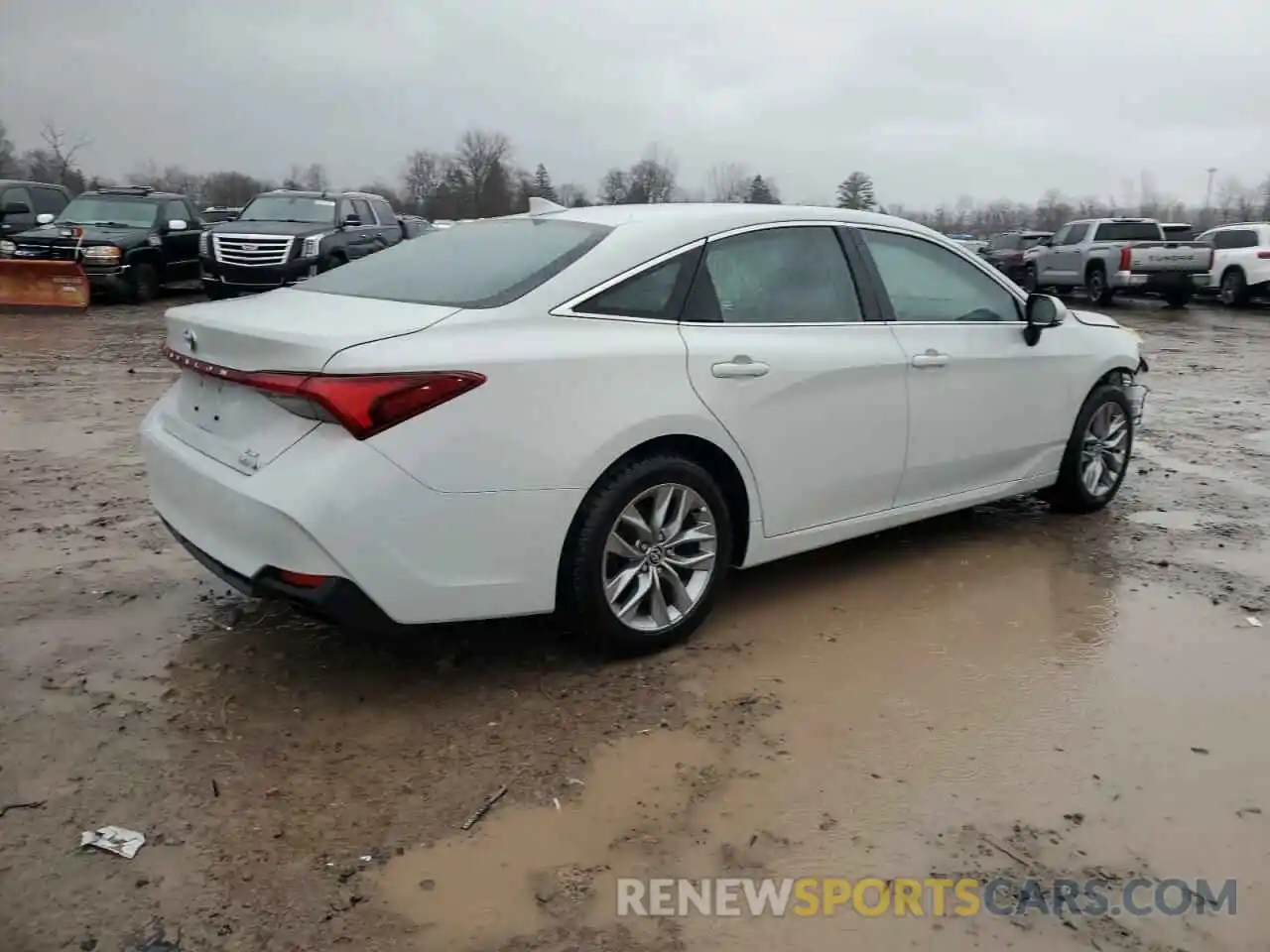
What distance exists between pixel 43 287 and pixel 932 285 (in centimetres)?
1496

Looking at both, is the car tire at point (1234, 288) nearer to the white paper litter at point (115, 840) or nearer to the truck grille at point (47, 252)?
the truck grille at point (47, 252)

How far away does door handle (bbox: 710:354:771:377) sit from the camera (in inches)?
150

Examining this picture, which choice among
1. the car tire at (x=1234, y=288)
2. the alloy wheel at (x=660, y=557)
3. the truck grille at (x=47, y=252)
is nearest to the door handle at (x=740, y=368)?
the alloy wheel at (x=660, y=557)

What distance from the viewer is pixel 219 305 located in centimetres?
384

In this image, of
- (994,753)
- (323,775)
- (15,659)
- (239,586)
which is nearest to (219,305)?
(239,586)

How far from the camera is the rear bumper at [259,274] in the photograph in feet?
49.7

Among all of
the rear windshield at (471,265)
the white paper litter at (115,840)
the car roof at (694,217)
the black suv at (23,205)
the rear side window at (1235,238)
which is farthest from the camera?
the rear side window at (1235,238)

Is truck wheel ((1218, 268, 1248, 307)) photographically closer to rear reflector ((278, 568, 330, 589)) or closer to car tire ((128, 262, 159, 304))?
car tire ((128, 262, 159, 304))

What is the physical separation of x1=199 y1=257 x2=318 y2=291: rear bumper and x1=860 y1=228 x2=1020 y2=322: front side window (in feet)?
38.6

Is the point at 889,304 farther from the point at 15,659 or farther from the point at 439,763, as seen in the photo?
the point at 15,659

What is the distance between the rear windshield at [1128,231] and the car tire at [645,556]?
21128mm

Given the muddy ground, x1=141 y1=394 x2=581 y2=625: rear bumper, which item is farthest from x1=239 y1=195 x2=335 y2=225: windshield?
x1=141 y1=394 x2=581 y2=625: rear bumper

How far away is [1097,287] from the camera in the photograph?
22.1 meters

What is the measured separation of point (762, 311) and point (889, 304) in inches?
29.7
